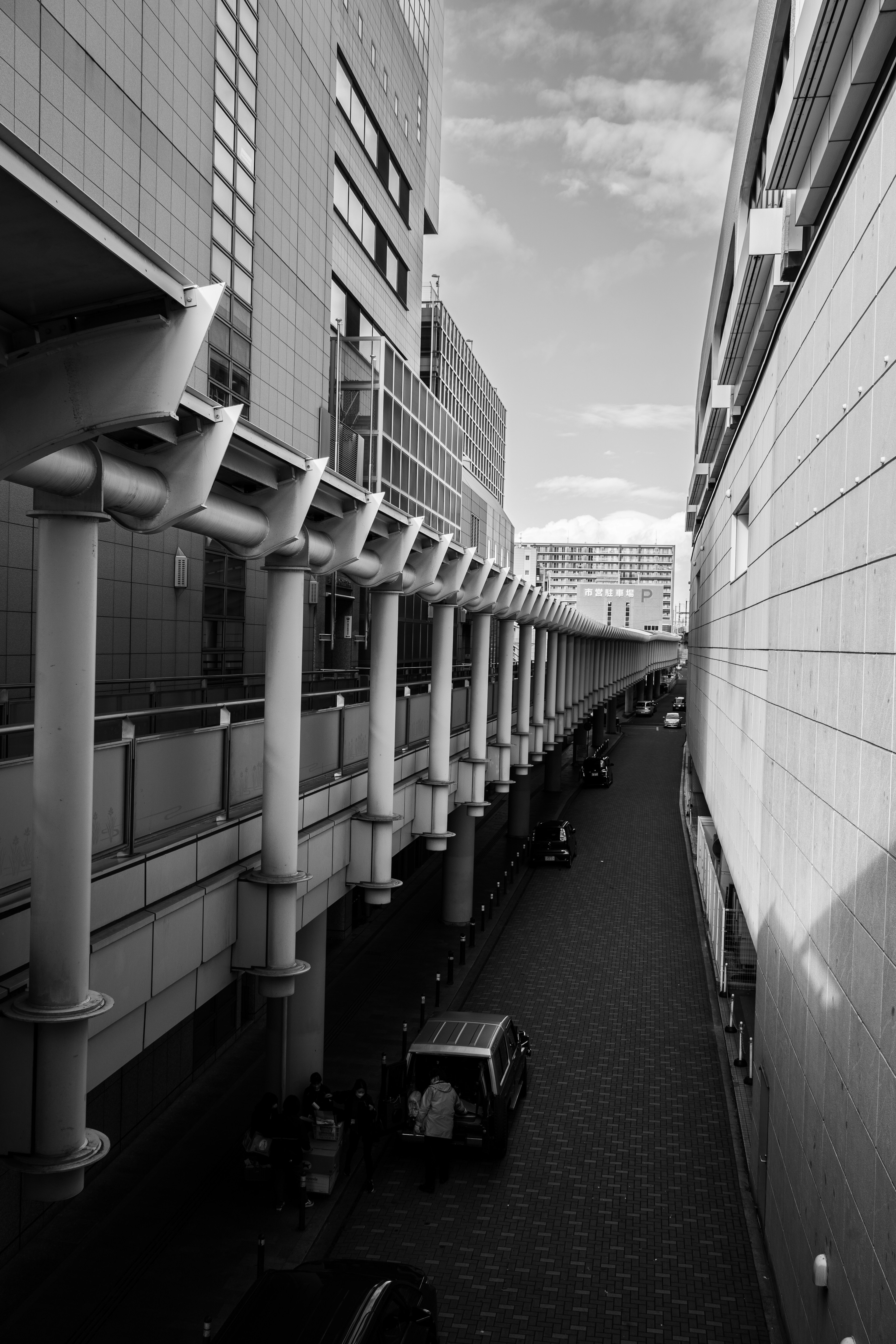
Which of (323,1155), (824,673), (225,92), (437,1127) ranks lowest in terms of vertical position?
(323,1155)

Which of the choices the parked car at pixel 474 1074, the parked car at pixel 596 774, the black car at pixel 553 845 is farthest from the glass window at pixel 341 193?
the parked car at pixel 596 774

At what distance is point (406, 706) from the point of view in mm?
17000

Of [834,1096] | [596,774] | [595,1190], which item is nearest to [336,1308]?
[834,1096]

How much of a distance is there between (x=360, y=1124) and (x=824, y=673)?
816 centimetres

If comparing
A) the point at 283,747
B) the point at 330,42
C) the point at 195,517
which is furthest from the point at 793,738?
the point at 330,42

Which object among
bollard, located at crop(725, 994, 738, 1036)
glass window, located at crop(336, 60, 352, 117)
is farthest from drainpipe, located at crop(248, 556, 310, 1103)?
glass window, located at crop(336, 60, 352, 117)

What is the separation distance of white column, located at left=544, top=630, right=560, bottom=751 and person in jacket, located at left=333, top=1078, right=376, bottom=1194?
20.0 meters

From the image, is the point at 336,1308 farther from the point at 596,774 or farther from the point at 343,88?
the point at 596,774

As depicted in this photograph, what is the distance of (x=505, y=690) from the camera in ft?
80.5

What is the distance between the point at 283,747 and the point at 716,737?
14779 mm

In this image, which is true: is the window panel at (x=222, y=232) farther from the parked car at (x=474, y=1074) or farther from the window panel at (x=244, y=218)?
the parked car at (x=474, y=1074)

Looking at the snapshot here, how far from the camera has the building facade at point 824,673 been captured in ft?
20.2

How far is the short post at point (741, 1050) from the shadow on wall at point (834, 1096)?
493 cm

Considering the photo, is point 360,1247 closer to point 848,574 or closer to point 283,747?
point 283,747
